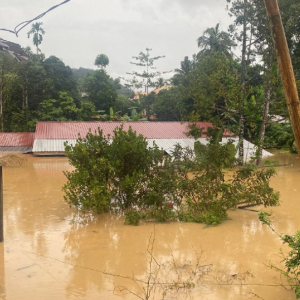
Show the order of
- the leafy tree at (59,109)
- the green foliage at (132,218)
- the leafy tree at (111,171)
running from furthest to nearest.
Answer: the leafy tree at (59,109)
the leafy tree at (111,171)
the green foliage at (132,218)

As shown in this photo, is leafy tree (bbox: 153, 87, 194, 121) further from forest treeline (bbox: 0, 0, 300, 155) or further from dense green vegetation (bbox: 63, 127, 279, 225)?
dense green vegetation (bbox: 63, 127, 279, 225)

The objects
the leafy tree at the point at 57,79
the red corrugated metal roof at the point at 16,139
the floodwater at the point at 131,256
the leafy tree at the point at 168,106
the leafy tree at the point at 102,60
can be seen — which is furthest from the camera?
the leafy tree at the point at 102,60

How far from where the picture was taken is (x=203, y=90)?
16.4 m

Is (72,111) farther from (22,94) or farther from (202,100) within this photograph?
(202,100)

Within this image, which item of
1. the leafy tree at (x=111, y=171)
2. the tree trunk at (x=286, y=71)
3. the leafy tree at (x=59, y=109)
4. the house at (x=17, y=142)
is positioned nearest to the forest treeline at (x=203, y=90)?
the leafy tree at (x=59, y=109)

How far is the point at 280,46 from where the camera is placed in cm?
254

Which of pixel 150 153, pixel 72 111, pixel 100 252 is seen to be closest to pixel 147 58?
pixel 72 111

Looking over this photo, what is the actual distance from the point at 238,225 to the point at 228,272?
2.56 metres

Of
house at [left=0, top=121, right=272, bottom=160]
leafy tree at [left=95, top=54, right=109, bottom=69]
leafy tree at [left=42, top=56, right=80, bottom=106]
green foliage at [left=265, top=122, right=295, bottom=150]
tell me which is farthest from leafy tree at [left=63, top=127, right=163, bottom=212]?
leafy tree at [left=95, top=54, right=109, bottom=69]

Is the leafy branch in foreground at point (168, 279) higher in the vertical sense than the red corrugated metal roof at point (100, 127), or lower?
lower

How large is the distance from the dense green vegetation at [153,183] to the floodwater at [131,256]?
A: 0.39m

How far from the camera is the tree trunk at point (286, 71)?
97.7 inches

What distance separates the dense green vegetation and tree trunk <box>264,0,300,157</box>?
5.41m

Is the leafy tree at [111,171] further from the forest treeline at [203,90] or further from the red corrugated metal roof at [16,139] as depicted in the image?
the red corrugated metal roof at [16,139]
